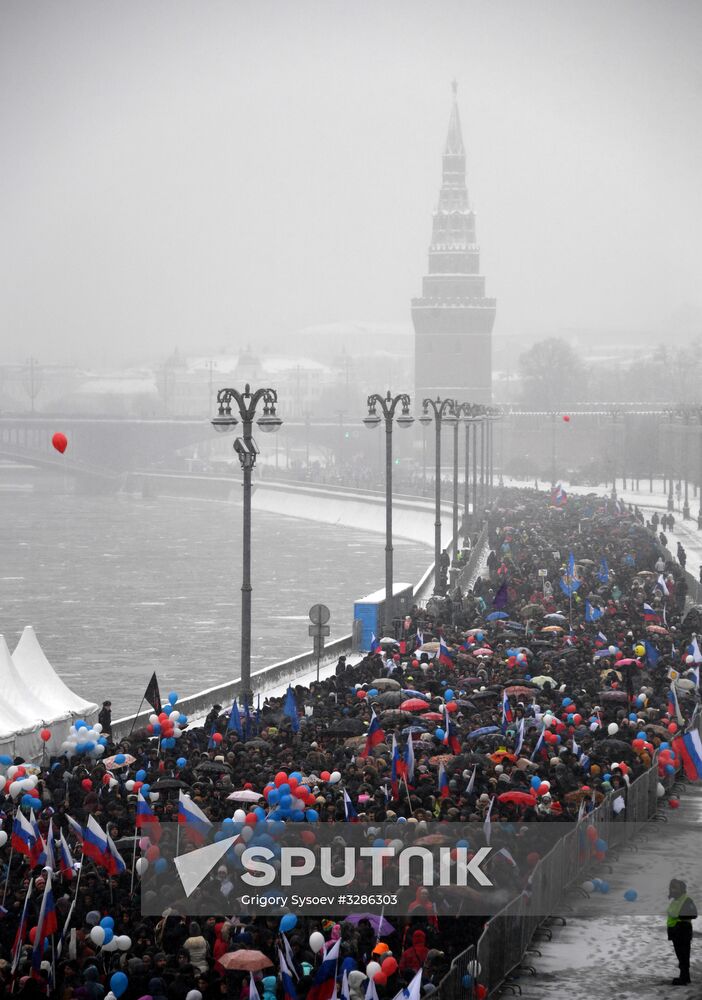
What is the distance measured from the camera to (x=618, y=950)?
13.0 m

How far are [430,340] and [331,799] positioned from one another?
4492 inches

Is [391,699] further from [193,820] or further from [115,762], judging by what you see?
[193,820]

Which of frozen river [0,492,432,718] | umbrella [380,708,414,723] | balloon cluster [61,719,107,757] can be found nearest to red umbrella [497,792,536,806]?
umbrella [380,708,414,723]

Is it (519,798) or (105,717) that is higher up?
(519,798)

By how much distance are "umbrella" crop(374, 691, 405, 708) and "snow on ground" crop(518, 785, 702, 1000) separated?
14.2 feet

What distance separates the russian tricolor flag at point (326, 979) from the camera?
34.3 ft

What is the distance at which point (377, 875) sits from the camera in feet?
41.0

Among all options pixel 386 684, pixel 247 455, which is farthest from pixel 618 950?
pixel 247 455

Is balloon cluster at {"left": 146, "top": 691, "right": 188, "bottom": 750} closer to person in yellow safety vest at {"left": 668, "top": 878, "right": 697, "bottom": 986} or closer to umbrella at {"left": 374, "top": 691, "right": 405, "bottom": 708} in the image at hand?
umbrella at {"left": 374, "top": 691, "right": 405, "bottom": 708}

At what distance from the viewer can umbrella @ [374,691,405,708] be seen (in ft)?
63.6

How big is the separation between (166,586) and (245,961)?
51.0 metres

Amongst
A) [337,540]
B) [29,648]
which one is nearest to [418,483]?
[337,540]

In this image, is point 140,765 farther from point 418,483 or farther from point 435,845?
point 418,483

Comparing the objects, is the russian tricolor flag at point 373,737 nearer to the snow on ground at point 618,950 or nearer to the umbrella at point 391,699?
the umbrella at point 391,699
